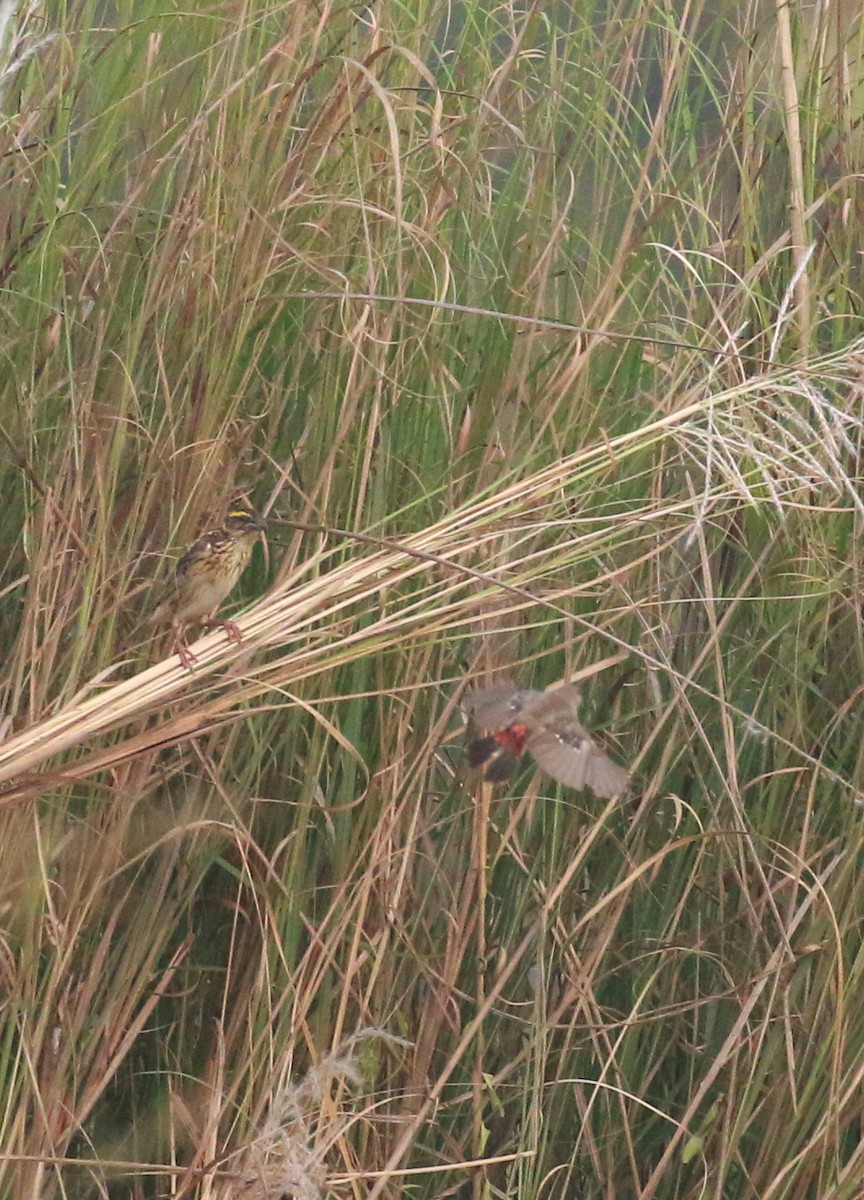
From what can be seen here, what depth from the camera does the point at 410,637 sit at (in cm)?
158

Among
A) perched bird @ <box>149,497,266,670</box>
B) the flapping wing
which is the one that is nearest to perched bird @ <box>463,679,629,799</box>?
the flapping wing

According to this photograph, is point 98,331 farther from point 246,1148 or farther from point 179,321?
point 246,1148

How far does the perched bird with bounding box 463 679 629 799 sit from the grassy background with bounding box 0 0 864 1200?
0.16 ft

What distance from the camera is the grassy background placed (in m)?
1.65

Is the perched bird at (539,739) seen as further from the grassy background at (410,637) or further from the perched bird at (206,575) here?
the perched bird at (206,575)

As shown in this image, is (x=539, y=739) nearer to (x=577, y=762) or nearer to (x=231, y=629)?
(x=577, y=762)

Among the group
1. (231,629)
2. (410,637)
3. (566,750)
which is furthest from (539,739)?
(231,629)

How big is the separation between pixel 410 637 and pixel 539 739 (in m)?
0.16

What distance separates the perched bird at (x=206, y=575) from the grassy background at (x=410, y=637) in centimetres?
4

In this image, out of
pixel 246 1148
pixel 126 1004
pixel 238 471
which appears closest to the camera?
pixel 246 1148

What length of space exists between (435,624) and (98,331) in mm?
489

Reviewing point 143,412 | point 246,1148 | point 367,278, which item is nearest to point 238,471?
point 143,412

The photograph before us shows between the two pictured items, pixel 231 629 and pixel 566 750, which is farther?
pixel 566 750

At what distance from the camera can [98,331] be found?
1.70m
